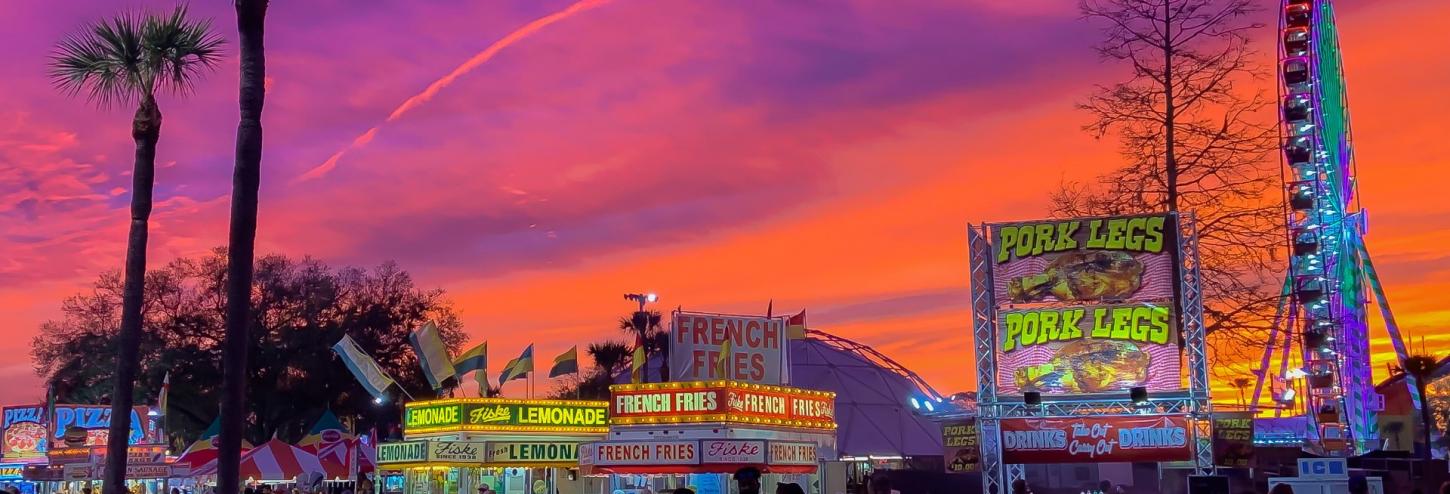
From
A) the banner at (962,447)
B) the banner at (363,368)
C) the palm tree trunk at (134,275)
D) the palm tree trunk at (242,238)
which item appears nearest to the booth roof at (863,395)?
the banner at (962,447)

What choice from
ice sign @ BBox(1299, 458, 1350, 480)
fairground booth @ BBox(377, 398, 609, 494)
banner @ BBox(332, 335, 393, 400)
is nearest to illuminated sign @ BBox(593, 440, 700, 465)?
fairground booth @ BBox(377, 398, 609, 494)

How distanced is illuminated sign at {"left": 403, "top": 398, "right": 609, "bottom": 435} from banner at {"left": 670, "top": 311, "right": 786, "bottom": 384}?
6.39 m

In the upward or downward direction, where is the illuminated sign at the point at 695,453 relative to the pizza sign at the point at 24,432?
downward

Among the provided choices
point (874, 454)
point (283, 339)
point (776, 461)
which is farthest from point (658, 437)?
point (283, 339)

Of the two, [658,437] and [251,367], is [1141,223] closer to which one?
[658,437]

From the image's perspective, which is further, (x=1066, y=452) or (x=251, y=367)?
(x=251, y=367)

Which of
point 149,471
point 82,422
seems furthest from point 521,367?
point 82,422

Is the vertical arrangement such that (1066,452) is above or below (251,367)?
below

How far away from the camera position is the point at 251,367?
7775cm

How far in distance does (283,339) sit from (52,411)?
15339 mm

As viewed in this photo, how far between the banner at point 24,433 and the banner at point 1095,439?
2163 inches

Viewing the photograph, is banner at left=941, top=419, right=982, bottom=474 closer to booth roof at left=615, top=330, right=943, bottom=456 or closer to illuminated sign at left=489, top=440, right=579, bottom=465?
illuminated sign at left=489, top=440, right=579, bottom=465

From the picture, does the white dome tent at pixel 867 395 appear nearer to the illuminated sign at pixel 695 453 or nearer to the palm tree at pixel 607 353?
the palm tree at pixel 607 353

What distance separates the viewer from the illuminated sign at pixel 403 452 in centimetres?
4306
